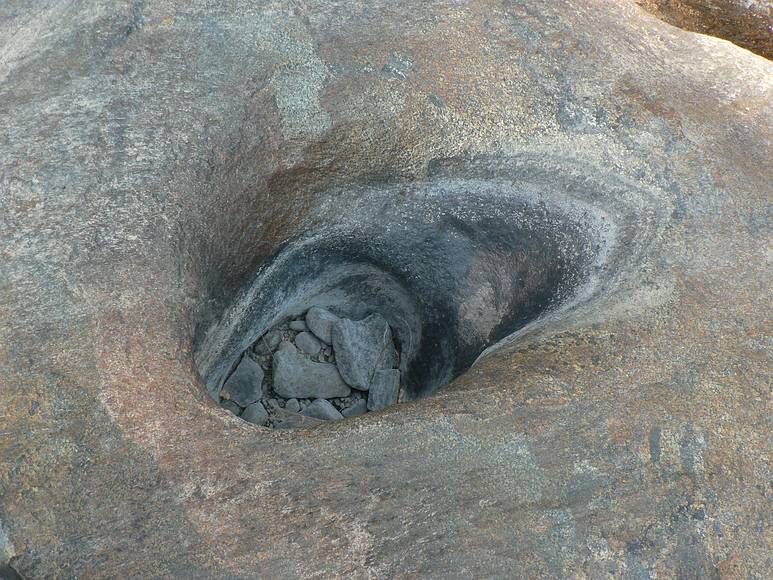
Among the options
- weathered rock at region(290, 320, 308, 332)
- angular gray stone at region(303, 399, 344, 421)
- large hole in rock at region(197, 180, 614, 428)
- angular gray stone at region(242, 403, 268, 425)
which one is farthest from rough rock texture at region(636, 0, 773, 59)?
angular gray stone at region(242, 403, 268, 425)

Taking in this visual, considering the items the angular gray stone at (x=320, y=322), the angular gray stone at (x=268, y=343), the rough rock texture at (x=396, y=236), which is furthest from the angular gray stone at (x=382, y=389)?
the rough rock texture at (x=396, y=236)

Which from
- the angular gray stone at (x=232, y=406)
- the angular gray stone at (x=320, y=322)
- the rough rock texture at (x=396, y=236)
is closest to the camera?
the rough rock texture at (x=396, y=236)

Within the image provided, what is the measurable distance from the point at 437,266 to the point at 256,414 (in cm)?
78

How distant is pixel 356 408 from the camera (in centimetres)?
238

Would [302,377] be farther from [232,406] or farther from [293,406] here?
[232,406]

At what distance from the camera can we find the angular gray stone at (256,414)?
225 centimetres

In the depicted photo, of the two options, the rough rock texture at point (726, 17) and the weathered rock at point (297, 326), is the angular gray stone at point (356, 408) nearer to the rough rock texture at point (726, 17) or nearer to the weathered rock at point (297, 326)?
the weathered rock at point (297, 326)

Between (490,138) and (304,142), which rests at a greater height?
(490,138)

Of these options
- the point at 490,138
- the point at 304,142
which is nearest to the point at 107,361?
the point at 304,142

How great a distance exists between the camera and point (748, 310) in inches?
58.7

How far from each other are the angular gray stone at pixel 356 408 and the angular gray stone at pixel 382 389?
19 mm

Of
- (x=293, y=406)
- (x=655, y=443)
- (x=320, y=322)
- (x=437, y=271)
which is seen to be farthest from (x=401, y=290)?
(x=655, y=443)

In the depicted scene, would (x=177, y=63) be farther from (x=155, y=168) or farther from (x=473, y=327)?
(x=473, y=327)

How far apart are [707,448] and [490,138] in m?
0.87
